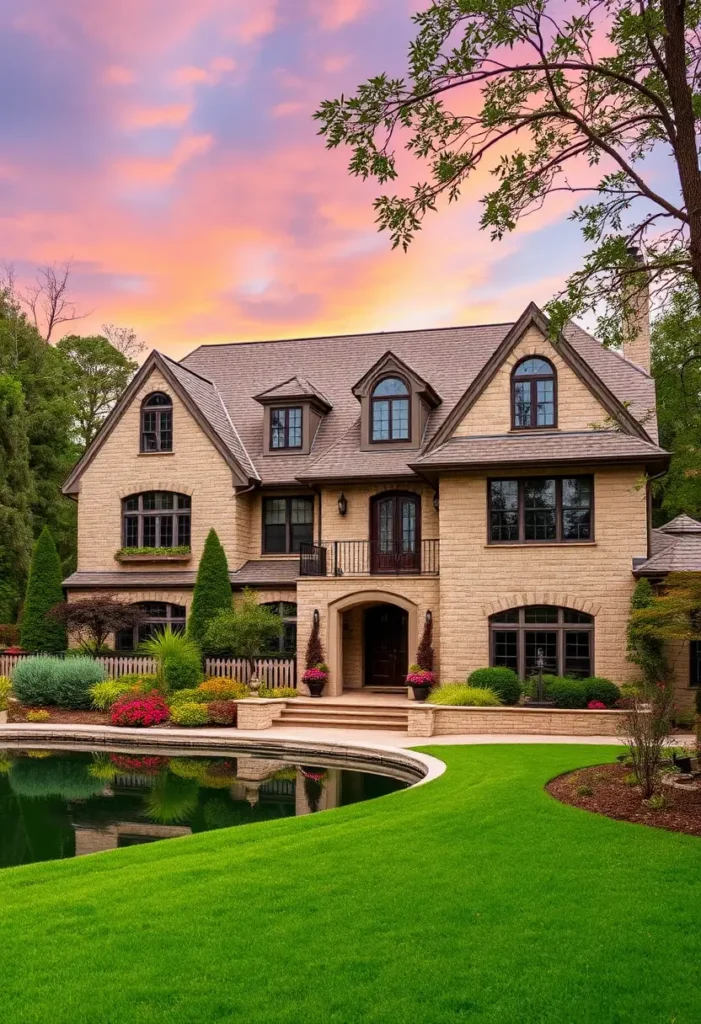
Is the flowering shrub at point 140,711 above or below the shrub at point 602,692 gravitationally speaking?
below

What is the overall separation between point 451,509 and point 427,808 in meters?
12.6

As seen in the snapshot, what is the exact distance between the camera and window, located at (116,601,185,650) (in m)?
27.1

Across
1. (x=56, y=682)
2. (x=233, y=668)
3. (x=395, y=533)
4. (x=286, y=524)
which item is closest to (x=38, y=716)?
(x=56, y=682)

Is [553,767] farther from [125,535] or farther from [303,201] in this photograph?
[125,535]

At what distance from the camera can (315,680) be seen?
2347 cm

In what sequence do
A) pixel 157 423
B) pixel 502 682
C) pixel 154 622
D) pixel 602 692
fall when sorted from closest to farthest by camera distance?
pixel 602 692 → pixel 502 682 → pixel 154 622 → pixel 157 423

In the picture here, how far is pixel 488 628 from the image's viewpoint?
22.9 m

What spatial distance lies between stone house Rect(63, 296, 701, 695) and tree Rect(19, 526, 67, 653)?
2.98ft

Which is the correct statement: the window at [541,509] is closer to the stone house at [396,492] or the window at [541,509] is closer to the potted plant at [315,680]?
the stone house at [396,492]

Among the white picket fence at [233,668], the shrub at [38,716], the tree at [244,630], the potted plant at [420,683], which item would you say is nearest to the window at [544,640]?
the potted plant at [420,683]

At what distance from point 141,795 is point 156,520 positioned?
14.2 meters

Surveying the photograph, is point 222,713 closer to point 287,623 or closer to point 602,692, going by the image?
point 287,623

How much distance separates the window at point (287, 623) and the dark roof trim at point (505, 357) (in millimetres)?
6617

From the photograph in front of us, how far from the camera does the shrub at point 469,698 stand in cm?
2031
